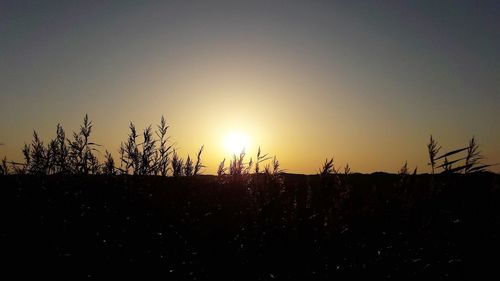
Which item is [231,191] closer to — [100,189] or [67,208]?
[100,189]

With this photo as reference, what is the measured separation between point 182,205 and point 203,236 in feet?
2.86

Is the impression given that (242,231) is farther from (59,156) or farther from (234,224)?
(59,156)

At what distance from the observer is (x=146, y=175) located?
691 centimetres

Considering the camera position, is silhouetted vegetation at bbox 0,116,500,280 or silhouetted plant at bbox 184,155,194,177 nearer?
silhouetted vegetation at bbox 0,116,500,280

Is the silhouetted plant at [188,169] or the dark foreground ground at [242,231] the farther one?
the silhouetted plant at [188,169]

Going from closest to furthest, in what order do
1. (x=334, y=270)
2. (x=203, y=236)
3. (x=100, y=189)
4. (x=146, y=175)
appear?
(x=334, y=270), (x=203, y=236), (x=100, y=189), (x=146, y=175)

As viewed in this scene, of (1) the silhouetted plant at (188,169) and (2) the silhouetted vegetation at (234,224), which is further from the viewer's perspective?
(1) the silhouetted plant at (188,169)

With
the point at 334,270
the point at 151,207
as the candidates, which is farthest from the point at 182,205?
the point at 334,270

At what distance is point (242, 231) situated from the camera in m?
5.37

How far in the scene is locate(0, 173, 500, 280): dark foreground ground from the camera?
4637 millimetres

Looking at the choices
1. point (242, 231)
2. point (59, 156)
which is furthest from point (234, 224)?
point (59, 156)

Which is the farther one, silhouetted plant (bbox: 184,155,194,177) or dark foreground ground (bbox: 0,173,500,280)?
silhouetted plant (bbox: 184,155,194,177)

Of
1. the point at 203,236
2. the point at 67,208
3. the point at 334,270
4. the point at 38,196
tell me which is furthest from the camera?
the point at 38,196

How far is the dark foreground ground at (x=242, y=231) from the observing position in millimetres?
4637
